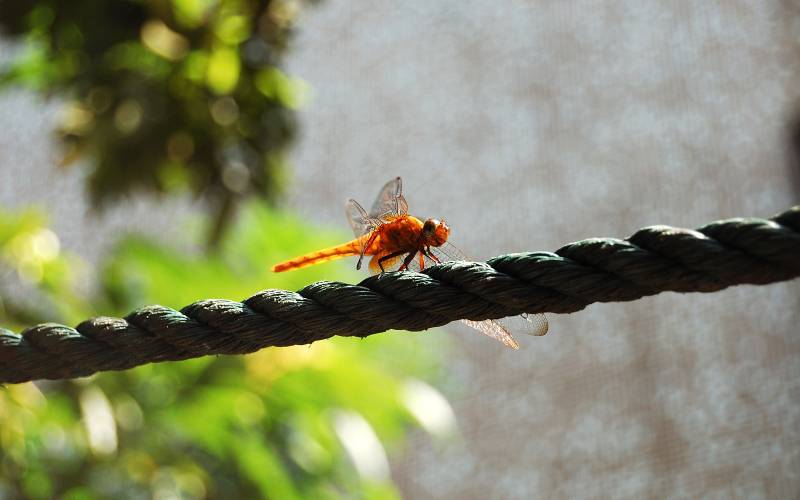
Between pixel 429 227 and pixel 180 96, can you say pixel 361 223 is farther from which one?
pixel 180 96

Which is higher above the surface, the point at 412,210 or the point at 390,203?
the point at 412,210

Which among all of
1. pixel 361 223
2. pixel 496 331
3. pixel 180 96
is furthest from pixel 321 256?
pixel 180 96

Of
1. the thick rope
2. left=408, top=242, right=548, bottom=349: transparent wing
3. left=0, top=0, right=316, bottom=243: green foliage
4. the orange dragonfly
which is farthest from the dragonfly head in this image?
left=0, top=0, right=316, bottom=243: green foliage

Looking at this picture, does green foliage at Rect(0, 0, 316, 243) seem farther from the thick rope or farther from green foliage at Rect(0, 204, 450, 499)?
the thick rope

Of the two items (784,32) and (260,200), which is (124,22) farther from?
(784,32)

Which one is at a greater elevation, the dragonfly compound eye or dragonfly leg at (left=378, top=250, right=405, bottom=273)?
the dragonfly compound eye

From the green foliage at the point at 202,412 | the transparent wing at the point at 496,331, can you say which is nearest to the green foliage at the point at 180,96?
the green foliage at the point at 202,412
